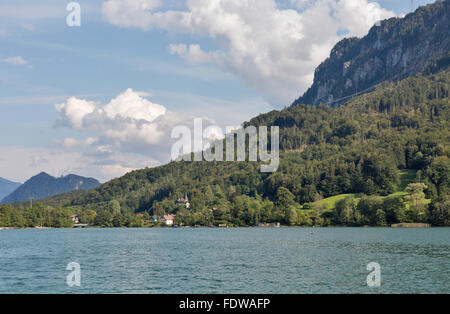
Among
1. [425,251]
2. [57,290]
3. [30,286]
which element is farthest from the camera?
[425,251]

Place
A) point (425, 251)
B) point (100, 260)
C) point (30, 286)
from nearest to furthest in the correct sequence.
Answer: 1. point (30, 286)
2. point (100, 260)
3. point (425, 251)

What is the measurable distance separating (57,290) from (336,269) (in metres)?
35.3

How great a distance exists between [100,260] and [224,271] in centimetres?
2523

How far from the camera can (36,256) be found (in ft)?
291

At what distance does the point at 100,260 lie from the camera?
78438 millimetres

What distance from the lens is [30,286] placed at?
54.0 metres
